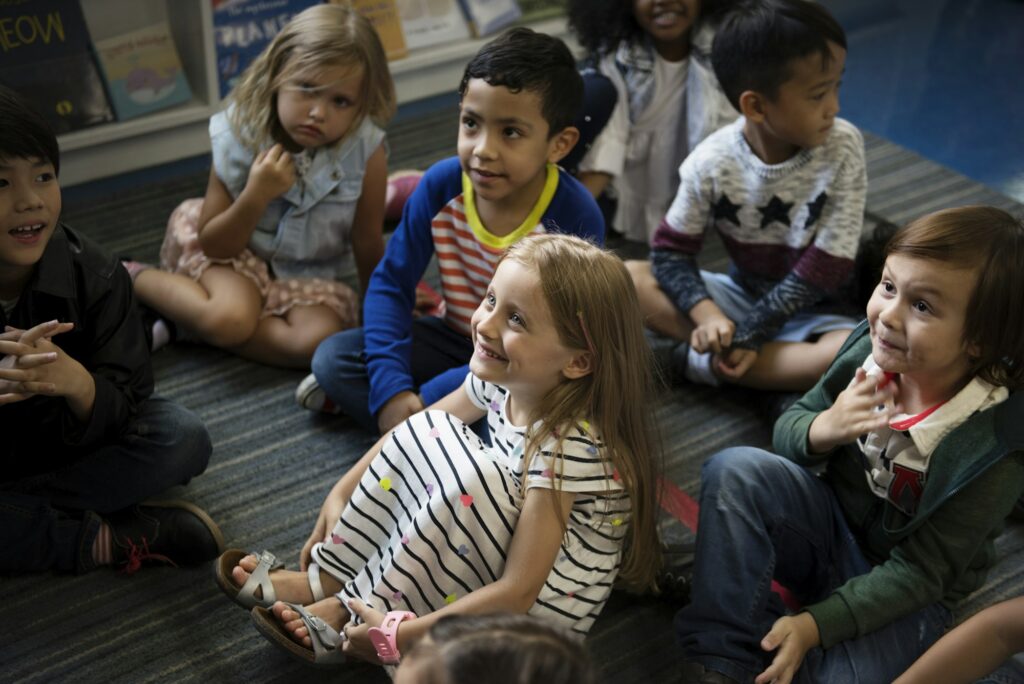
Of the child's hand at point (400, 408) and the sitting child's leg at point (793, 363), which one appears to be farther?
the sitting child's leg at point (793, 363)

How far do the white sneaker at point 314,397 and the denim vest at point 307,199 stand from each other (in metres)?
0.26

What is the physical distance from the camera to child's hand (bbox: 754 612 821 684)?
1180 millimetres

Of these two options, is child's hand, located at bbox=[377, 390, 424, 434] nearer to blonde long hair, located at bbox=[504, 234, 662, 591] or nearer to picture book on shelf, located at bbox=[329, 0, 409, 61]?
blonde long hair, located at bbox=[504, 234, 662, 591]

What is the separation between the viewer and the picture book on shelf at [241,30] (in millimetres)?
2334

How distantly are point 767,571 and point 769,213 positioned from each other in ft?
2.20

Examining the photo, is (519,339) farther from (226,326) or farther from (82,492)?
(226,326)

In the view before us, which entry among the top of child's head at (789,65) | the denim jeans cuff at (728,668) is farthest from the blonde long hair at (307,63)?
the denim jeans cuff at (728,668)

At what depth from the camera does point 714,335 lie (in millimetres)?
1670

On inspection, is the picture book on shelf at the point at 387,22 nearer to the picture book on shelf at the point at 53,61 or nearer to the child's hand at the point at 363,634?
the picture book on shelf at the point at 53,61

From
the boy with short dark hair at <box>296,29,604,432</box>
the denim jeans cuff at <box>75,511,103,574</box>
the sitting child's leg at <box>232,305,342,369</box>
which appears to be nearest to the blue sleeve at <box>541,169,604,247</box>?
the boy with short dark hair at <box>296,29,604,432</box>

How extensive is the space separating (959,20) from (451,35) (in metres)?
1.68

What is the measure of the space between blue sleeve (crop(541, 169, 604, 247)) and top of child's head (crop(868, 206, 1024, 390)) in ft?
1.68

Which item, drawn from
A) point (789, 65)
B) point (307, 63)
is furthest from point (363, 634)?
point (789, 65)

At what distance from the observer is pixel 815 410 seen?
1.36 metres
